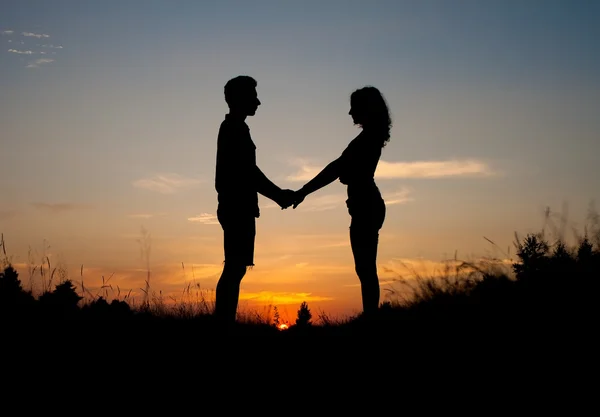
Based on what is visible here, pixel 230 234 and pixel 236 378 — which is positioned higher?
pixel 230 234

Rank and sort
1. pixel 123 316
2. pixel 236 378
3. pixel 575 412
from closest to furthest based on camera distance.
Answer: pixel 575 412 → pixel 236 378 → pixel 123 316

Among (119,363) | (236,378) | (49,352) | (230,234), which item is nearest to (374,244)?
(230,234)

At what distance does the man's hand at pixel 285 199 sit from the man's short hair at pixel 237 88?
1.95m

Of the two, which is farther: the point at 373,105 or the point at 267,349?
the point at 373,105

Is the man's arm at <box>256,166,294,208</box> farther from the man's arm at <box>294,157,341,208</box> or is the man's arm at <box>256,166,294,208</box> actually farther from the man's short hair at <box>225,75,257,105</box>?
the man's short hair at <box>225,75,257,105</box>

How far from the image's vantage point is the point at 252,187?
7371 mm

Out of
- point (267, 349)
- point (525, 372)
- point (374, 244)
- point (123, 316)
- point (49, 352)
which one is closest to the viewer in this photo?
point (525, 372)

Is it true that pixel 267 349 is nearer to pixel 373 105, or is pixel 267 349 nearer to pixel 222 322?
pixel 222 322

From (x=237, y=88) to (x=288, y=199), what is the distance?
2146mm

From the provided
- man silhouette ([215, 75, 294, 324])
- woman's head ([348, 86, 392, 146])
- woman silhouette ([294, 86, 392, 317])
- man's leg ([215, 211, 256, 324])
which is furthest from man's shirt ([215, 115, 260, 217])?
woman's head ([348, 86, 392, 146])

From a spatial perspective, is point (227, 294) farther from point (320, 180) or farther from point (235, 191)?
point (320, 180)

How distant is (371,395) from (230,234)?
116 inches

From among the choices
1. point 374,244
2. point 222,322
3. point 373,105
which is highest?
point 373,105

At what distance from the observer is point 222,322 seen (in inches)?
281
